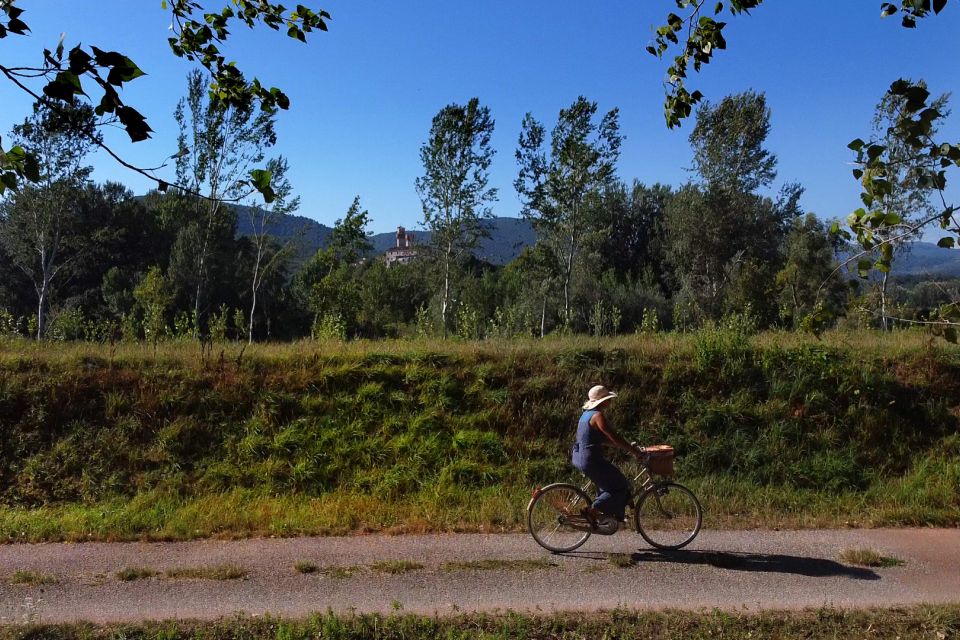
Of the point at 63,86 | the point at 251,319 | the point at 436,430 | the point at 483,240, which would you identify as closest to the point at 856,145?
the point at 63,86

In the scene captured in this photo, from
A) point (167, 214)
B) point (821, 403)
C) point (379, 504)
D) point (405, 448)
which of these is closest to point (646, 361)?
point (821, 403)

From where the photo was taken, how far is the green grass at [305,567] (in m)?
6.46

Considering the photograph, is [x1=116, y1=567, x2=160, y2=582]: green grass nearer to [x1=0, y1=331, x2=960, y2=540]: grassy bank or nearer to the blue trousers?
[x1=0, y1=331, x2=960, y2=540]: grassy bank

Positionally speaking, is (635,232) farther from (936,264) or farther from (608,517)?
(608,517)

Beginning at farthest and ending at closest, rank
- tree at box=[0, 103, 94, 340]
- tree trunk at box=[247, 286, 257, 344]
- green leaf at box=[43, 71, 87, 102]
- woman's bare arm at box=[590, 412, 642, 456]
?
tree at box=[0, 103, 94, 340] < tree trunk at box=[247, 286, 257, 344] < woman's bare arm at box=[590, 412, 642, 456] < green leaf at box=[43, 71, 87, 102]

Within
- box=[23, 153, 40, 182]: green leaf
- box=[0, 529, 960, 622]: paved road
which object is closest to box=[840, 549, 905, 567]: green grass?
box=[0, 529, 960, 622]: paved road

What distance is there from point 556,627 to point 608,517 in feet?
6.79

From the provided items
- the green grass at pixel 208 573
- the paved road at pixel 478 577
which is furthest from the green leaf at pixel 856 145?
the green grass at pixel 208 573

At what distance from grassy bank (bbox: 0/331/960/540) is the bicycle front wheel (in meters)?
0.58

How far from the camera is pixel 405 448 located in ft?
32.3

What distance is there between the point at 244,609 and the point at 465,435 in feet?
15.6

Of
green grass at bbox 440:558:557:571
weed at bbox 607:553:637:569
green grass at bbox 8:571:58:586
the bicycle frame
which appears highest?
the bicycle frame

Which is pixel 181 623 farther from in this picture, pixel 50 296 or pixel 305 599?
pixel 50 296

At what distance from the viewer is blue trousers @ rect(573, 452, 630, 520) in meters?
7.09
